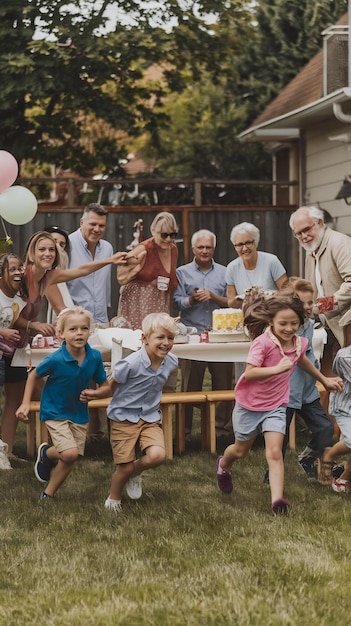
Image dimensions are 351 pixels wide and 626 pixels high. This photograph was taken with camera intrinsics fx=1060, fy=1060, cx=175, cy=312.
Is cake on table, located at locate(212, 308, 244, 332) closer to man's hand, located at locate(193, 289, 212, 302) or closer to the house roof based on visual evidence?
man's hand, located at locate(193, 289, 212, 302)

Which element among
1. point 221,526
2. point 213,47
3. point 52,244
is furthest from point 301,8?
point 221,526

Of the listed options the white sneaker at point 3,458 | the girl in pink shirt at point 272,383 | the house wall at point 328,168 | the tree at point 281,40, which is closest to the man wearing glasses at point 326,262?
the girl in pink shirt at point 272,383

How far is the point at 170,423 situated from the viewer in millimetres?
8133

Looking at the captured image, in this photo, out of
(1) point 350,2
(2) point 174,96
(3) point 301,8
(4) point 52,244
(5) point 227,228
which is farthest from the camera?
(2) point 174,96

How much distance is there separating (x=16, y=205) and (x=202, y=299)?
5.93ft

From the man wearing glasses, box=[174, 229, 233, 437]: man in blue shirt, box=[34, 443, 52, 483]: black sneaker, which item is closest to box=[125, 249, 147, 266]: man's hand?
box=[174, 229, 233, 437]: man in blue shirt

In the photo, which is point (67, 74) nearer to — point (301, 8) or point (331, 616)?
point (301, 8)

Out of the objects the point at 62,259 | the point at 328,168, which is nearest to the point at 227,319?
the point at 62,259

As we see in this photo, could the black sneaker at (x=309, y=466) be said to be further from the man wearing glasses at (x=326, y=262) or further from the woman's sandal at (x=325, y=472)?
the man wearing glasses at (x=326, y=262)

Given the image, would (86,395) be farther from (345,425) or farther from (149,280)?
(149,280)

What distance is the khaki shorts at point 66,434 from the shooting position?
6.37 m

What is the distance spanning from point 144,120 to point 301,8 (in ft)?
31.0

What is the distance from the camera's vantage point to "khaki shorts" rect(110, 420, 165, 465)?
6305 mm

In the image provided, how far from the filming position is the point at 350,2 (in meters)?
13.6
